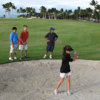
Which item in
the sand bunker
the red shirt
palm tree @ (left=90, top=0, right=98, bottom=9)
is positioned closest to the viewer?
the sand bunker

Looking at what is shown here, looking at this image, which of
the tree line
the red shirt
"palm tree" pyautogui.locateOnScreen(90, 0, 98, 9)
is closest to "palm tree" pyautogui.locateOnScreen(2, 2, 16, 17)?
the tree line

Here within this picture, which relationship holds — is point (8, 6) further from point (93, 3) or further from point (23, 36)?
point (23, 36)

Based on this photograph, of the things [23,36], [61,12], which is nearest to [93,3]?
[61,12]

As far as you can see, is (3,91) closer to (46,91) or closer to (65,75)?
(46,91)

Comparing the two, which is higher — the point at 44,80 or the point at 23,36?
the point at 23,36

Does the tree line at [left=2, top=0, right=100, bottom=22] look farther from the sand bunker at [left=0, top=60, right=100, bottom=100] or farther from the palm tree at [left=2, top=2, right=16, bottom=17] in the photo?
the sand bunker at [left=0, top=60, right=100, bottom=100]

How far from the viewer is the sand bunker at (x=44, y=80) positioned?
7000mm

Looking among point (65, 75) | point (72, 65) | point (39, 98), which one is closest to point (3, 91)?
point (39, 98)

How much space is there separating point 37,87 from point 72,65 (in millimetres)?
3911

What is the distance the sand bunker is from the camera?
7.00 m

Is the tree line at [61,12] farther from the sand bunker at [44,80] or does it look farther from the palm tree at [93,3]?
the sand bunker at [44,80]

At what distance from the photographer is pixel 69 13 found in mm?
135625

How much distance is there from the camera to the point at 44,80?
8.82 m

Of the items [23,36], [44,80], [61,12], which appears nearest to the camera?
[44,80]
